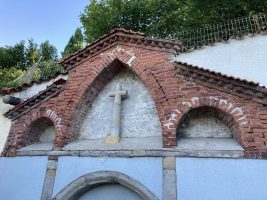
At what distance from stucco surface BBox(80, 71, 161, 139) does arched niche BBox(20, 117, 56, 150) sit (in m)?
1.01

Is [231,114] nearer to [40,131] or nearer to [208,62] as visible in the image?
[208,62]

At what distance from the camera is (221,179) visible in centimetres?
492

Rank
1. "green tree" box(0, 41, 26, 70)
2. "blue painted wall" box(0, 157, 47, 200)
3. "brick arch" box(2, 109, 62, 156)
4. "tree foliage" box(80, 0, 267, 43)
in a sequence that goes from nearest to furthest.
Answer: "blue painted wall" box(0, 157, 47, 200), "brick arch" box(2, 109, 62, 156), "tree foliage" box(80, 0, 267, 43), "green tree" box(0, 41, 26, 70)

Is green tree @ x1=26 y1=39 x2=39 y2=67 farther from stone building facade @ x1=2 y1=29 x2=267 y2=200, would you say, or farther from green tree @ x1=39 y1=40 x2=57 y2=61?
stone building facade @ x1=2 y1=29 x2=267 y2=200

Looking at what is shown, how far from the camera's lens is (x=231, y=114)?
538cm

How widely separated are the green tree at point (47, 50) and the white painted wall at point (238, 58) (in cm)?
1868

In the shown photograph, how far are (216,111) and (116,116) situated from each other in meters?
2.41

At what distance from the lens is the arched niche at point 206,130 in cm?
548

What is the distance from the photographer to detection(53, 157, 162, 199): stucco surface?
5.44 meters

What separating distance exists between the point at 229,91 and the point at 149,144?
2.06 meters

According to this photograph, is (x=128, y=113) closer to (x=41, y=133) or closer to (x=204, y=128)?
(x=204, y=128)

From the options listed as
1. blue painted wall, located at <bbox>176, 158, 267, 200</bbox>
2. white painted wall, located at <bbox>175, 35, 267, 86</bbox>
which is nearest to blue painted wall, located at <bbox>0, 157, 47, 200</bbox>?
blue painted wall, located at <bbox>176, 158, 267, 200</bbox>

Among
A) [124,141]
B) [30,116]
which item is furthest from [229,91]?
[30,116]

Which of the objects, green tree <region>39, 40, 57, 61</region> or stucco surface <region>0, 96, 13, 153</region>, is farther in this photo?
green tree <region>39, 40, 57, 61</region>
